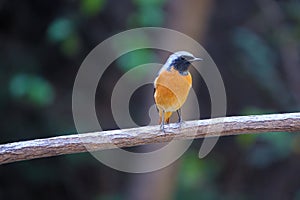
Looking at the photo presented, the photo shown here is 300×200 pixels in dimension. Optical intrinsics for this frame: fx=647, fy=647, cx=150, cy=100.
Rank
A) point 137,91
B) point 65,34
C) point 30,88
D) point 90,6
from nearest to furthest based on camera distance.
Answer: point 90,6 → point 30,88 → point 65,34 → point 137,91

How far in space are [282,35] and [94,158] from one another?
1730 millimetres

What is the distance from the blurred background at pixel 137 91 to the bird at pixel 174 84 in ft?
6.00

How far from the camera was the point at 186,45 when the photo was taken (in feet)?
13.4

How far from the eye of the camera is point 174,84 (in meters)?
2.43

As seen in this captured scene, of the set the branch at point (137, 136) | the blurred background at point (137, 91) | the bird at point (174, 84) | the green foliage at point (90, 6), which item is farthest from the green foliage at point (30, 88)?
the branch at point (137, 136)

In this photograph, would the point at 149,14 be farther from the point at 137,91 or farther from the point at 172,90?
the point at 172,90

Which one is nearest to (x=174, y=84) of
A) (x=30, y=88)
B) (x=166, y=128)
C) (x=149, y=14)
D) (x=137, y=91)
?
(x=166, y=128)

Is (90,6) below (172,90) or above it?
above

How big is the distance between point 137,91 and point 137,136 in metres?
2.76

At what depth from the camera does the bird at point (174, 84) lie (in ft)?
7.91

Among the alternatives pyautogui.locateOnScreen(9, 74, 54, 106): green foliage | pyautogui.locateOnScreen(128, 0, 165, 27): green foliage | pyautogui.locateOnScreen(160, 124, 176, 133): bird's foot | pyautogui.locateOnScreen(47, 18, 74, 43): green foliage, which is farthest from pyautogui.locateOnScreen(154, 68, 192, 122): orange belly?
pyautogui.locateOnScreen(47, 18, 74, 43): green foliage

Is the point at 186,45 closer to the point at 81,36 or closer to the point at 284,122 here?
the point at 81,36

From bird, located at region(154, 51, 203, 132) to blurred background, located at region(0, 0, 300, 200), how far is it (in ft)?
6.00

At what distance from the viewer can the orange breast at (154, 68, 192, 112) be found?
7.90ft
